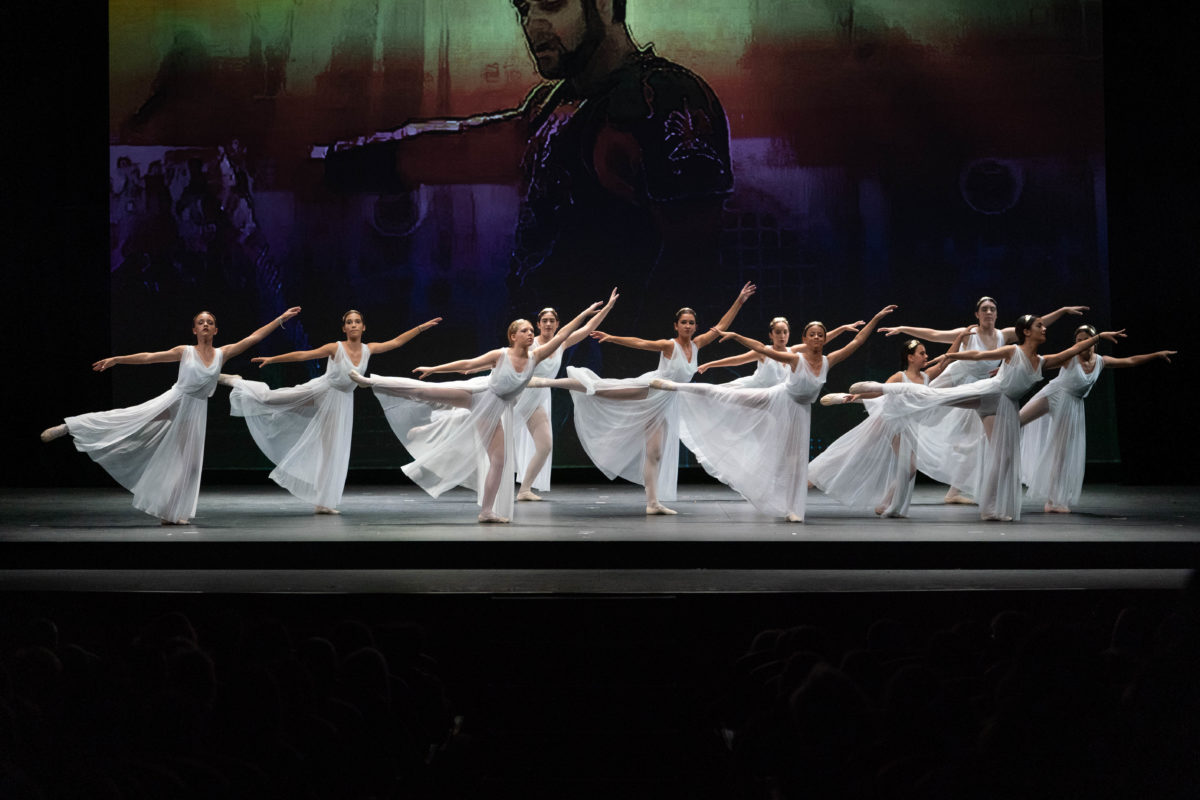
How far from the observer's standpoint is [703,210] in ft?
29.5

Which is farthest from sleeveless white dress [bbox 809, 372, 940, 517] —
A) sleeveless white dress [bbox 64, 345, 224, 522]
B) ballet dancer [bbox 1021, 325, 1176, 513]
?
sleeveless white dress [bbox 64, 345, 224, 522]

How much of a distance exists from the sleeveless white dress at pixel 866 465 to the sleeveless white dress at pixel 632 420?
105cm

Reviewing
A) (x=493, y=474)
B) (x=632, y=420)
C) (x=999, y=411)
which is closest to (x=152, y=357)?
(x=493, y=474)

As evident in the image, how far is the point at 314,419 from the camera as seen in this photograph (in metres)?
7.11

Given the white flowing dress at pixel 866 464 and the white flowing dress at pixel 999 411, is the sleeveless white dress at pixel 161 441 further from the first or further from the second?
the white flowing dress at pixel 999 411

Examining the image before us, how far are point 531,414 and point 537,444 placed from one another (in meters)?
0.23

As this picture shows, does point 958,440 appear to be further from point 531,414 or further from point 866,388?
point 531,414

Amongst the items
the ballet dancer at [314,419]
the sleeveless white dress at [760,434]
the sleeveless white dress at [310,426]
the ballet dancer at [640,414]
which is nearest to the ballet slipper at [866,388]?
the sleeveless white dress at [760,434]

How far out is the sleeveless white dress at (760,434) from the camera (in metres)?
6.45
